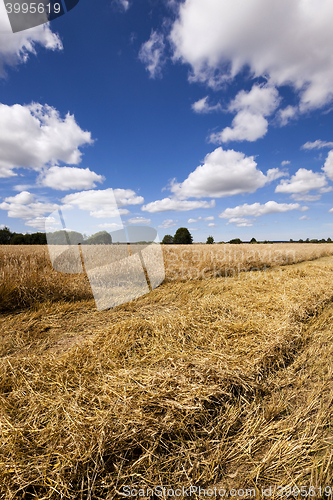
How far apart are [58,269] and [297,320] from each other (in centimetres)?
597

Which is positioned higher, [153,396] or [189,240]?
[189,240]

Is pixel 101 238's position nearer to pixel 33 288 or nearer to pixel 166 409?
pixel 33 288

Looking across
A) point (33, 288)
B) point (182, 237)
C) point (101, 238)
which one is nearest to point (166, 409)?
point (33, 288)

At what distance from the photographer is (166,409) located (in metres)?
1.66

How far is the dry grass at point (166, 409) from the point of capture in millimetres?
1327

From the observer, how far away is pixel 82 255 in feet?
22.2

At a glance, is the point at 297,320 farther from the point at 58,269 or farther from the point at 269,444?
the point at 58,269

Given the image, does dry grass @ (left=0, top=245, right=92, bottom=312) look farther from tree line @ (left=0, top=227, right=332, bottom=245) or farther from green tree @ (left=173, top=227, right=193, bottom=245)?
green tree @ (left=173, top=227, right=193, bottom=245)

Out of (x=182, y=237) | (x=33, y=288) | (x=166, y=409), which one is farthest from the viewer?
(x=182, y=237)

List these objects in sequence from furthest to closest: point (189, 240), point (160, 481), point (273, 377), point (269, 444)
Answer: point (189, 240) < point (273, 377) < point (269, 444) < point (160, 481)

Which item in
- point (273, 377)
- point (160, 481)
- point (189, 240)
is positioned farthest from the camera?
point (189, 240)

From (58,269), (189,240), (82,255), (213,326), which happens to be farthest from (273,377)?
(189,240)

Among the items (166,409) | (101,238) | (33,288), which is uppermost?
(101,238)

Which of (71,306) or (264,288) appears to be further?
(264,288)
